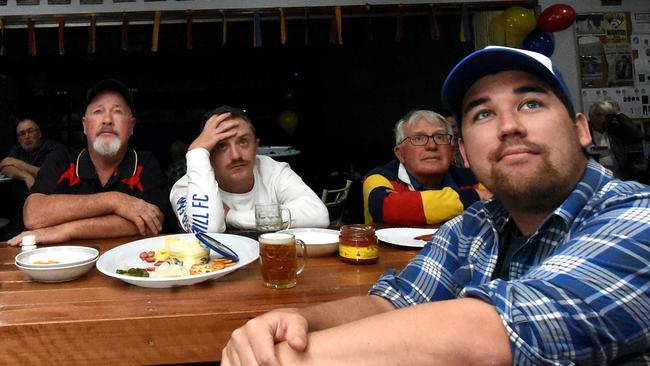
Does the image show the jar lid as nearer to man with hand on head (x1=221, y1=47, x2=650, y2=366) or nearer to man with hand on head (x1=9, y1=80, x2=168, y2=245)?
man with hand on head (x1=221, y1=47, x2=650, y2=366)

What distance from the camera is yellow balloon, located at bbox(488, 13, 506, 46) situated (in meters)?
4.45

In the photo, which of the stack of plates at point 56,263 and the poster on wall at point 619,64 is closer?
the stack of plates at point 56,263

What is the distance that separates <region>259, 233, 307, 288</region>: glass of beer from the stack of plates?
504mm

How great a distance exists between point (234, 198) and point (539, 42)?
3.73 m

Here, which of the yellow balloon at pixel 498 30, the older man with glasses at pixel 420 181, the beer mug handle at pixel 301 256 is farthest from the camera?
the yellow balloon at pixel 498 30

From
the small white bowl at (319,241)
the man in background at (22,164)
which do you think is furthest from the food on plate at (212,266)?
the man in background at (22,164)

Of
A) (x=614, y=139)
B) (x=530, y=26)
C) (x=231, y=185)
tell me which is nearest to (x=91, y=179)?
(x=231, y=185)

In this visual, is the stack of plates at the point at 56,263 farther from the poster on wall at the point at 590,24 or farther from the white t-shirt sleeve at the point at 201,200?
the poster on wall at the point at 590,24

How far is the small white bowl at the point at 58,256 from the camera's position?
50.7 inches

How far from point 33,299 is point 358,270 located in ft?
2.69

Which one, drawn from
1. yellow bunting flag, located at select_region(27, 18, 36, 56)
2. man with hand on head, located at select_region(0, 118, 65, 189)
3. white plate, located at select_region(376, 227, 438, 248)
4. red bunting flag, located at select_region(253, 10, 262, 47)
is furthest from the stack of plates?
man with hand on head, located at select_region(0, 118, 65, 189)

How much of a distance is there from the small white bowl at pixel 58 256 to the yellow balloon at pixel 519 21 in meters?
4.26

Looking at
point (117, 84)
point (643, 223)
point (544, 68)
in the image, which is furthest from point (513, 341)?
point (117, 84)

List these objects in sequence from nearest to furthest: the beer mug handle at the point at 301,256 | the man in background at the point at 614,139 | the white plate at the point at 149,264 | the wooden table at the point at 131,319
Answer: the wooden table at the point at 131,319, the white plate at the point at 149,264, the beer mug handle at the point at 301,256, the man in background at the point at 614,139
